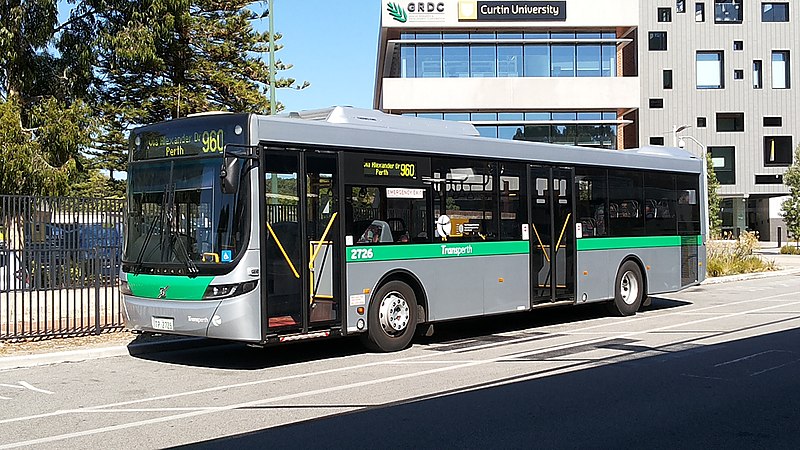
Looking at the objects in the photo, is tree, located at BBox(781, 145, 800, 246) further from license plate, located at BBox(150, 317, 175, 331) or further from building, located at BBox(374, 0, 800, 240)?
license plate, located at BBox(150, 317, 175, 331)

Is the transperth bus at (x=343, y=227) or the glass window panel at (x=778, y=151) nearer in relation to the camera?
the transperth bus at (x=343, y=227)

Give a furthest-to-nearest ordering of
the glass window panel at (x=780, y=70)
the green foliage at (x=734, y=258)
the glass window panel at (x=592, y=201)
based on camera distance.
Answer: the glass window panel at (x=780, y=70) → the green foliage at (x=734, y=258) → the glass window panel at (x=592, y=201)

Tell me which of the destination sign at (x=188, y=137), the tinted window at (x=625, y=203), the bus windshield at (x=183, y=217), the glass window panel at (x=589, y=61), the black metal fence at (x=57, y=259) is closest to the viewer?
the bus windshield at (x=183, y=217)

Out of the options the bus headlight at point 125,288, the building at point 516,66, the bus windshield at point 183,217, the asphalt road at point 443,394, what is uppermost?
the building at point 516,66

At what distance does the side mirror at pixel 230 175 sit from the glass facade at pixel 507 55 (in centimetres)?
3468

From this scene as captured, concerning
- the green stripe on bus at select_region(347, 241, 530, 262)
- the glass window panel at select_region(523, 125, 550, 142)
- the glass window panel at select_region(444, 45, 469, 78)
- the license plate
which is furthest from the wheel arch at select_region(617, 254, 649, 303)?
the glass window panel at select_region(444, 45, 469, 78)

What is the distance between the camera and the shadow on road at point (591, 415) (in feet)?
24.2

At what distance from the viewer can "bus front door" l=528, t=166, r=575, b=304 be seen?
1543 centimetres

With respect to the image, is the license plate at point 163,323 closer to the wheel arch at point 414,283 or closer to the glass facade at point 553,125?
the wheel arch at point 414,283

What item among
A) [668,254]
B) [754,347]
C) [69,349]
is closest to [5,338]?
[69,349]

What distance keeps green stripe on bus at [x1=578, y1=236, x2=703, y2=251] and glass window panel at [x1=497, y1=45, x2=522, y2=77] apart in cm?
2720

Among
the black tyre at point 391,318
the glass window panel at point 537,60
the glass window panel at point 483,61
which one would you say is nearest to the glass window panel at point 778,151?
the glass window panel at point 537,60

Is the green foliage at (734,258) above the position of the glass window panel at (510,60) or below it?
below

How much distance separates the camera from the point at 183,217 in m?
11.4
